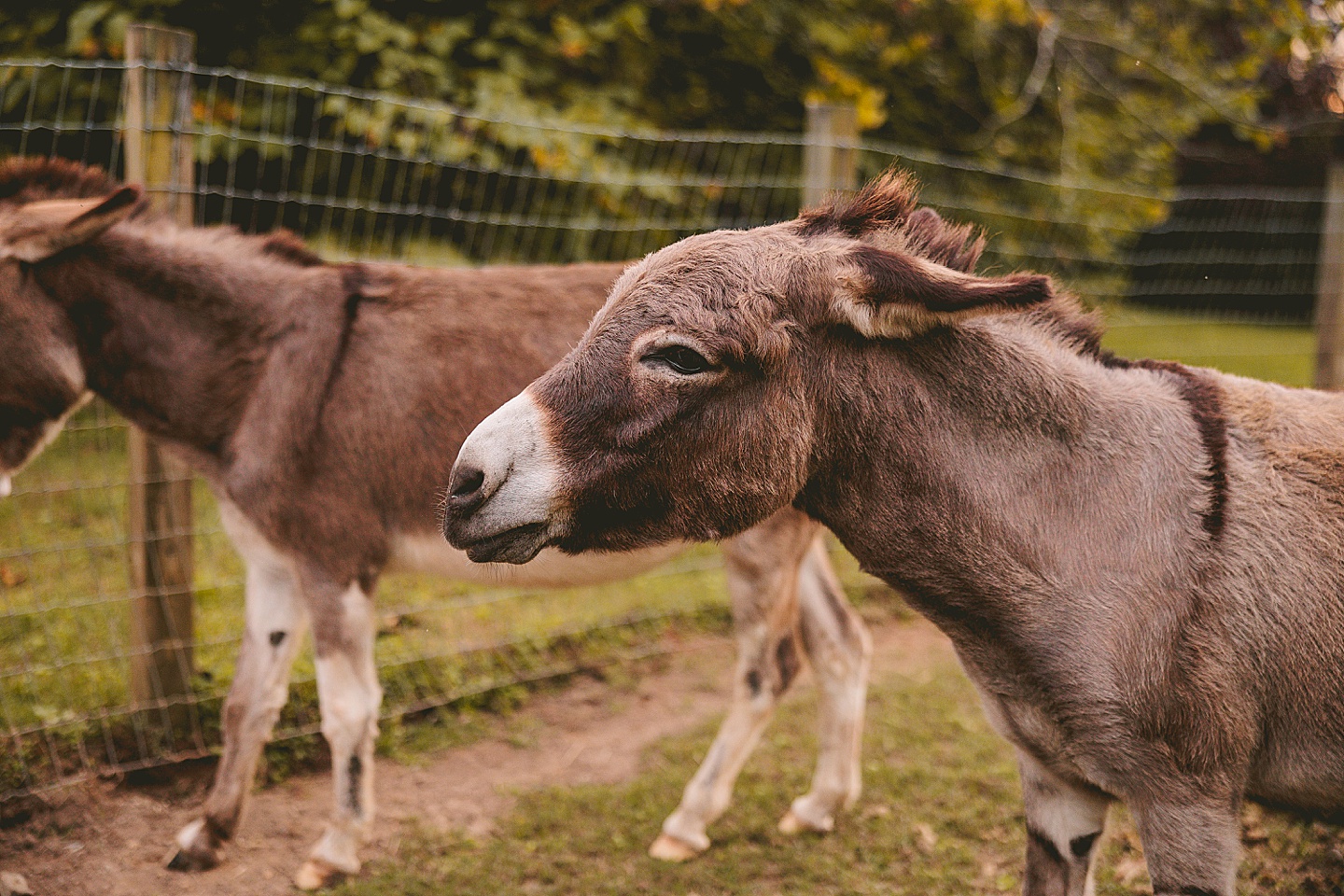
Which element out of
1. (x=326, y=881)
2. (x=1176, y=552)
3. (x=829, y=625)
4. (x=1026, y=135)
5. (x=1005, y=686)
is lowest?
(x=326, y=881)

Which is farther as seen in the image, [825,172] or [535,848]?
[825,172]

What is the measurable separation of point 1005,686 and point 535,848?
1.97 metres

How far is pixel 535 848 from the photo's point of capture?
3.34 meters

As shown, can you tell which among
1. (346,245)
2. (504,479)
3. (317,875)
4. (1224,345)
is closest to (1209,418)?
(504,479)

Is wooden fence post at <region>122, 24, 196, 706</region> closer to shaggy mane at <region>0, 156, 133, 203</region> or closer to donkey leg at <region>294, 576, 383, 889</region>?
shaggy mane at <region>0, 156, 133, 203</region>

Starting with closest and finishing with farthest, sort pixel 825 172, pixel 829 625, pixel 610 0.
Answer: pixel 829 625 → pixel 825 172 → pixel 610 0

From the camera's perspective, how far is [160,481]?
366 centimetres

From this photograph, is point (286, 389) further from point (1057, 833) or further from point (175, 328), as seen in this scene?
point (1057, 833)

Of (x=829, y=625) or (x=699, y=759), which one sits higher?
(x=829, y=625)

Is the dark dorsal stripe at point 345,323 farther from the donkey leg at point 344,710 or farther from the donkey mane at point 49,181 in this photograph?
the donkey mane at point 49,181

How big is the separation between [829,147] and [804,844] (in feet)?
10.8

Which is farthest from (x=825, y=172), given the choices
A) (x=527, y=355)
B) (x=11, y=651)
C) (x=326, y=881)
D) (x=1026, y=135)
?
(x=1026, y=135)

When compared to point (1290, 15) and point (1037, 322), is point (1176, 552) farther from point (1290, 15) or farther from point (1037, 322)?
point (1290, 15)

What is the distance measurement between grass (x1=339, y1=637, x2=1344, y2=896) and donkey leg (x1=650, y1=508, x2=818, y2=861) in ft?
0.44
